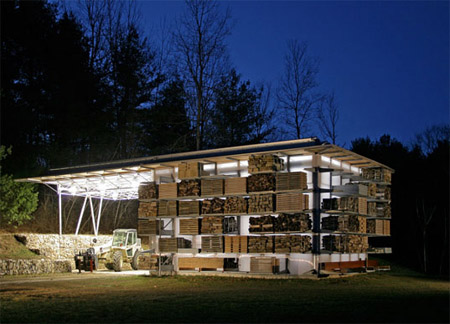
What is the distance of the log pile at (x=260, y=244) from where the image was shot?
2072 cm

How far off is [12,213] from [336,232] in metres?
16.0

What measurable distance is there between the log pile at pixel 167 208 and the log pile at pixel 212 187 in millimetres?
1611

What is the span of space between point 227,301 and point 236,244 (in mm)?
7229

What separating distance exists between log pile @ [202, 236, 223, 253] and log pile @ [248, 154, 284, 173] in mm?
2987

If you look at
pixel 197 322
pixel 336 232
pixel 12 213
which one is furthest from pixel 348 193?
pixel 12 213

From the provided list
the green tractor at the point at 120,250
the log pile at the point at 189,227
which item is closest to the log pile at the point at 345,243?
the log pile at the point at 189,227

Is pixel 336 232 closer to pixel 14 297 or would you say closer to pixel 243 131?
pixel 14 297

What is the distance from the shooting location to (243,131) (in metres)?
43.2

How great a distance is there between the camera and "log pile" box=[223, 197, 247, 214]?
21.2 metres

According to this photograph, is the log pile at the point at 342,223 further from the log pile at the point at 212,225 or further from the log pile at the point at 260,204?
the log pile at the point at 212,225

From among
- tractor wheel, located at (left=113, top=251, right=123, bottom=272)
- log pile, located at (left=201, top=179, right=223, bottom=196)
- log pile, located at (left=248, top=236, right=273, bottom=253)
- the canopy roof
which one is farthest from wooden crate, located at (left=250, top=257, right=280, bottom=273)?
tractor wheel, located at (left=113, top=251, right=123, bottom=272)

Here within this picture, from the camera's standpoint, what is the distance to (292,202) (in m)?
20.0

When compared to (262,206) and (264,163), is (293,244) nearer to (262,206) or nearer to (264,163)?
(262,206)

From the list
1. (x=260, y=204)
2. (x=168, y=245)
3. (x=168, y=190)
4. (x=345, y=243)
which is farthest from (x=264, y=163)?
(x=168, y=245)
